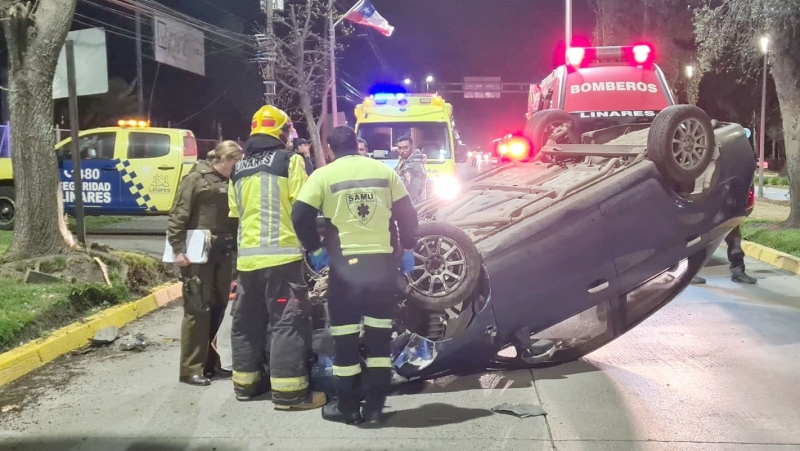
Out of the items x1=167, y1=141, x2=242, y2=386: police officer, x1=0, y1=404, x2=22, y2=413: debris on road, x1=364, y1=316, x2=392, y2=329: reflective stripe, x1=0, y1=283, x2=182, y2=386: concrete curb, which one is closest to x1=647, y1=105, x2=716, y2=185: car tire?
x1=364, y1=316, x2=392, y2=329: reflective stripe

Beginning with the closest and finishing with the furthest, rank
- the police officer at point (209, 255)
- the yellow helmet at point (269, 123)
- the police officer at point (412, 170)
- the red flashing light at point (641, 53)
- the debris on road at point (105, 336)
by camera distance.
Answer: the yellow helmet at point (269, 123) → the police officer at point (209, 255) → the debris on road at point (105, 336) → the red flashing light at point (641, 53) → the police officer at point (412, 170)

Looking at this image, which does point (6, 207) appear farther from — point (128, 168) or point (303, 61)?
point (303, 61)

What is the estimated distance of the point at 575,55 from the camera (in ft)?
29.6

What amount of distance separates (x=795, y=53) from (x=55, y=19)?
10700 mm

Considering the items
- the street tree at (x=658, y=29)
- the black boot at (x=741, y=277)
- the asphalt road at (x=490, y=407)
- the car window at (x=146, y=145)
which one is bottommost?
the asphalt road at (x=490, y=407)

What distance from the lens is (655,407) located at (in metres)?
4.31

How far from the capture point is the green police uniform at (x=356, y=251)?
Result: 4.06 meters

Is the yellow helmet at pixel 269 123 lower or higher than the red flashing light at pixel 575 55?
lower

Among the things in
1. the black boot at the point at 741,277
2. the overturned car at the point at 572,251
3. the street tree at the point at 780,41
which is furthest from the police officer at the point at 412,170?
the street tree at the point at 780,41

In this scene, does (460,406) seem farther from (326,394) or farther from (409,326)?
(326,394)

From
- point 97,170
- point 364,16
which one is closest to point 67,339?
point 97,170

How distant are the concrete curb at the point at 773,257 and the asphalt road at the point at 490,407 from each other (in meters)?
3.62

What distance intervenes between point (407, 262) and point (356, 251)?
1.16 ft

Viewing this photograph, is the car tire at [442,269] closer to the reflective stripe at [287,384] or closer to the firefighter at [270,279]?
the firefighter at [270,279]
